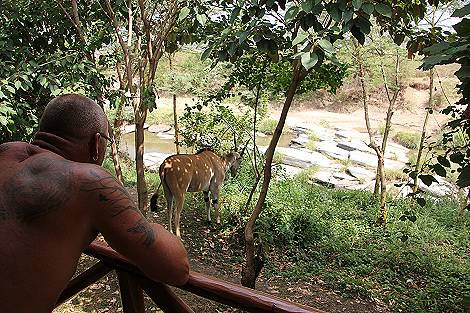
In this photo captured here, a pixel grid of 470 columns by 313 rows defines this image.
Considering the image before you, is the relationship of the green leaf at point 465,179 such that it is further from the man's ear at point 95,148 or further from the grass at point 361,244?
the grass at point 361,244

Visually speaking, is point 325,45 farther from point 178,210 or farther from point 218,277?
point 178,210

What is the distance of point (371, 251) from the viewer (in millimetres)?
6645

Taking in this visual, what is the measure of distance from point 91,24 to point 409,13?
10.3 feet

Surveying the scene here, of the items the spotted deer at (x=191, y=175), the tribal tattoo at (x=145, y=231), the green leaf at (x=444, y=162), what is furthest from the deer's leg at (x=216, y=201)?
the tribal tattoo at (x=145, y=231)

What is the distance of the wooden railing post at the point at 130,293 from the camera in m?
1.54

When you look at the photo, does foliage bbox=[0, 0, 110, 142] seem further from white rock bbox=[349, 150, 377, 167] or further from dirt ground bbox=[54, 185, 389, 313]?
white rock bbox=[349, 150, 377, 167]

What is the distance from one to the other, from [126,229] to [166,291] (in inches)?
11.5

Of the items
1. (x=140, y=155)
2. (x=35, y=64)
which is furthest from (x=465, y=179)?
(x=140, y=155)

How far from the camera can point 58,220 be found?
3.90 feet

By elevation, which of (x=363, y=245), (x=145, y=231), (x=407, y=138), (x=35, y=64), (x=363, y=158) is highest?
(x=35, y=64)

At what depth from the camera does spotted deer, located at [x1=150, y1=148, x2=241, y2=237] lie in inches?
242

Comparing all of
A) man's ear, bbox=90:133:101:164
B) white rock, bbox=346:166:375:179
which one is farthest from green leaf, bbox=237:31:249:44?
white rock, bbox=346:166:375:179

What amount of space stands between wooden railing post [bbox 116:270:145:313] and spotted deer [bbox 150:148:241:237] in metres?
4.44

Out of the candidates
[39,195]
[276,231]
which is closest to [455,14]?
[39,195]
